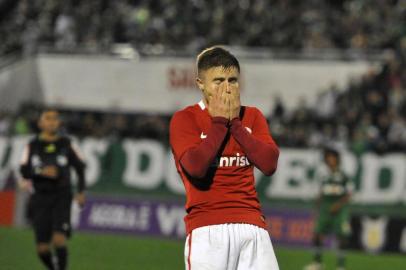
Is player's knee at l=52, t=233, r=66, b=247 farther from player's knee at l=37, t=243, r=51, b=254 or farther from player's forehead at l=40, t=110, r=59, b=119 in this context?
player's forehead at l=40, t=110, r=59, b=119

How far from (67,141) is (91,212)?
35.2 feet

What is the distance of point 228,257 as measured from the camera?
5387 mm

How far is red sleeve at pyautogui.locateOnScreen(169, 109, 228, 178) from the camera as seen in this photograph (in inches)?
210

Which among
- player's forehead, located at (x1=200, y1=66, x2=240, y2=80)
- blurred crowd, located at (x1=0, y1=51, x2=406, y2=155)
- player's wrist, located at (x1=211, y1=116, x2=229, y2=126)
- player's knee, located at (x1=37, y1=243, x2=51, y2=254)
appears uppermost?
player's forehead, located at (x1=200, y1=66, x2=240, y2=80)

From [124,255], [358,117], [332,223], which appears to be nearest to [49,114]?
[124,255]

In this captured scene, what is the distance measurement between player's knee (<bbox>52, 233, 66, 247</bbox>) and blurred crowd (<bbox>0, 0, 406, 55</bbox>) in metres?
15.1

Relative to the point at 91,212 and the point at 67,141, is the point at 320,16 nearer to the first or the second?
the point at 91,212

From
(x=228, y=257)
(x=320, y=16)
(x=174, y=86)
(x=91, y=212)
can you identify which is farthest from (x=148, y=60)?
(x=228, y=257)

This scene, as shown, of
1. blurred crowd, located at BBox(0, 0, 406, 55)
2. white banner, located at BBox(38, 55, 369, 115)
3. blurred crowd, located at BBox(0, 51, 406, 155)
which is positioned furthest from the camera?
white banner, located at BBox(38, 55, 369, 115)

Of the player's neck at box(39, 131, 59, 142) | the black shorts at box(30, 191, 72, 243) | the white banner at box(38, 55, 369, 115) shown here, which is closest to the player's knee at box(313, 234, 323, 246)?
the black shorts at box(30, 191, 72, 243)

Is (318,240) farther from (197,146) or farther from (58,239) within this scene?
(197,146)

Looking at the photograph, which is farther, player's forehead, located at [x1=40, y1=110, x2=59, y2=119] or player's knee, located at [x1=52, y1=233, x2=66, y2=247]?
player's forehead, located at [x1=40, y1=110, x2=59, y2=119]

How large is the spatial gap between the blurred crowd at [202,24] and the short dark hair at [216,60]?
2022 centimetres

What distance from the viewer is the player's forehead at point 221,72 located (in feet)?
17.8
